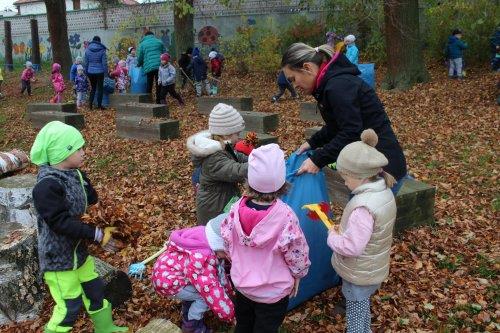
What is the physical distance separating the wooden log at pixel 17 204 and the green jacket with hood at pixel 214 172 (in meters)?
1.78

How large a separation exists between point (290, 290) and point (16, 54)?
28473 millimetres

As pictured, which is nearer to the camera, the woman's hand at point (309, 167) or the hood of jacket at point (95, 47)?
the woman's hand at point (309, 167)

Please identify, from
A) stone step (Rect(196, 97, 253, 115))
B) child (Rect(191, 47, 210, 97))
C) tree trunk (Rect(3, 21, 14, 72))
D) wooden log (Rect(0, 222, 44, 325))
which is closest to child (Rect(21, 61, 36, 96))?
child (Rect(191, 47, 210, 97))

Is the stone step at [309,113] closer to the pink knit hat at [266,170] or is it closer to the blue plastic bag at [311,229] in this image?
the blue plastic bag at [311,229]

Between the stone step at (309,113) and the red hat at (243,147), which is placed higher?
the red hat at (243,147)

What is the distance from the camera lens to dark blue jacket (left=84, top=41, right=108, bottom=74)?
12.0 meters

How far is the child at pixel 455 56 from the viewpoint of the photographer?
13.2m

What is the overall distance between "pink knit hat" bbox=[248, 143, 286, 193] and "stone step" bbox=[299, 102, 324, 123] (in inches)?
278

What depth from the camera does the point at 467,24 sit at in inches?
572

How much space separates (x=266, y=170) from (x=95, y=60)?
34.1ft

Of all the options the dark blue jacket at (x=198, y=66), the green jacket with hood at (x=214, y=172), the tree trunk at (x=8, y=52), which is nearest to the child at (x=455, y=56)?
the dark blue jacket at (x=198, y=66)

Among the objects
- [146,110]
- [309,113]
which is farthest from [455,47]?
[146,110]

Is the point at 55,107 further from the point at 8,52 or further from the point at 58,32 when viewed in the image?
the point at 8,52

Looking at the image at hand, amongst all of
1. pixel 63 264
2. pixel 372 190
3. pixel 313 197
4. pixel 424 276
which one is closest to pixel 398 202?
pixel 424 276
